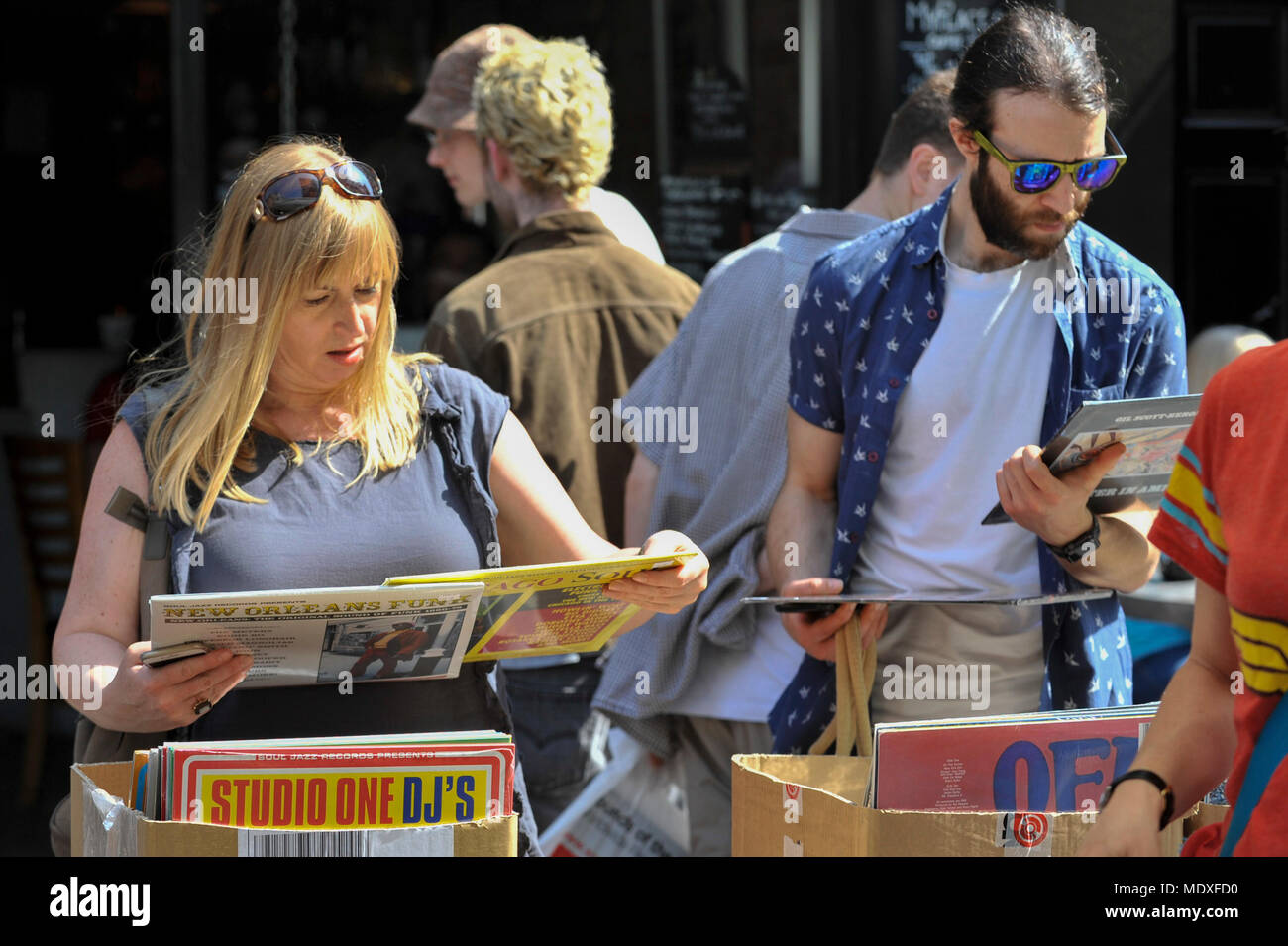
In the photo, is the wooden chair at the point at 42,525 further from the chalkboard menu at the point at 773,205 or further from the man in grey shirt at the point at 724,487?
the man in grey shirt at the point at 724,487

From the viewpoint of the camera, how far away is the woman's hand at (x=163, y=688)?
1.89 metres

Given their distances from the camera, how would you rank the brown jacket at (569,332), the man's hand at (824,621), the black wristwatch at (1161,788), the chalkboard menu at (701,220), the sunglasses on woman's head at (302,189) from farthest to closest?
the chalkboard menu at (701,220), the brown jacket at (569,332), the man's hand at (824,621), the sunglasses on woman's head at (302,189), the black wristwatch at (1161,788)

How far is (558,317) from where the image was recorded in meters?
3.51

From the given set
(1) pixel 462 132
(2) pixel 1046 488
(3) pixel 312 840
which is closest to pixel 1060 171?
(2) pixel 1046 488

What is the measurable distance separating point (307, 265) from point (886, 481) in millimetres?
1024

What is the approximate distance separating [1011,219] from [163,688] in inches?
57.7

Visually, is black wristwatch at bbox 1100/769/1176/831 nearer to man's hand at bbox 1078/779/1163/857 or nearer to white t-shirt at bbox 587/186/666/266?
man's hand at bbox 1078/779/1163/857

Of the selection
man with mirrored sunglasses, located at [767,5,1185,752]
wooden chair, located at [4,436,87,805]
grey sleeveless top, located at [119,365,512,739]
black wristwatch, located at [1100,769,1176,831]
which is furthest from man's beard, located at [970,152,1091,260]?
wooden chair, located at [4,436,87,805]

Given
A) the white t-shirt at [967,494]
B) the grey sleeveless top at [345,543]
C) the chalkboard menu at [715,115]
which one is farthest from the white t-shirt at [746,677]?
the chalkboard menu at [715,115]

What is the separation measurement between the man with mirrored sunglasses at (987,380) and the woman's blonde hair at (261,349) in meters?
0.75

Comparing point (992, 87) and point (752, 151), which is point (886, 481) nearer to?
point (992, 87)

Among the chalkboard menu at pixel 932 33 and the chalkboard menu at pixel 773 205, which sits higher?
the chalkboard menu at pixel 932 33

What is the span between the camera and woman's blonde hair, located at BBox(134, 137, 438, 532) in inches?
84.5

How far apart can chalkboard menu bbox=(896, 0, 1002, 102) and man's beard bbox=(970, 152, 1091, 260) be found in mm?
2979
